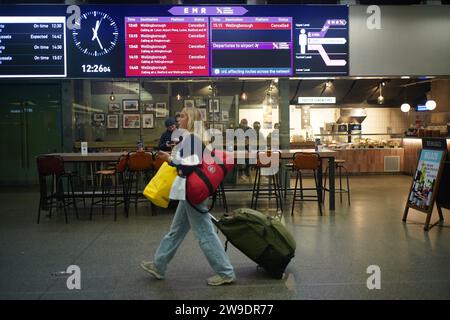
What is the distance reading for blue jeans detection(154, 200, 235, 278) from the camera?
147 inches

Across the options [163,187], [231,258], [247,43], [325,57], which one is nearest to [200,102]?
[247,43]

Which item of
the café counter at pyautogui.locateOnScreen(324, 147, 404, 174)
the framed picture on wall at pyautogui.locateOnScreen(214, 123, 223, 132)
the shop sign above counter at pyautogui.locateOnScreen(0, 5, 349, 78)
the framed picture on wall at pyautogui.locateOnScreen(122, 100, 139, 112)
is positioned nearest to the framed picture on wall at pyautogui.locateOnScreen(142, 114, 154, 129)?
the framed picture on wall at pyautogui.locateOnScreen(122, 100, 139, 112)

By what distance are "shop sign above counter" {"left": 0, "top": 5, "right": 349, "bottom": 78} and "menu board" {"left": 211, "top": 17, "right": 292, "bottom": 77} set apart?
0.02 meters

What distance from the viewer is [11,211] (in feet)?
24.5

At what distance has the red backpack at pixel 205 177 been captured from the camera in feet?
11.8

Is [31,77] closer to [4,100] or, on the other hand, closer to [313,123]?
[4,100]

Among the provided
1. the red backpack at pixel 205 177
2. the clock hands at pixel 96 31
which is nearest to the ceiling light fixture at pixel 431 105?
the clock hands at pixel 96 31

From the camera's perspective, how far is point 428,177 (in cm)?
591

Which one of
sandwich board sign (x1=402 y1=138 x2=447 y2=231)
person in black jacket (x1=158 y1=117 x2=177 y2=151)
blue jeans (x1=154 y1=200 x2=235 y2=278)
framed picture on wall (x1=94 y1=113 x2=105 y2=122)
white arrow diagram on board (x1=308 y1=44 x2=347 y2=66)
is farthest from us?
framed picture on wall (x1=94 y1=113 x2=105 y2=122)

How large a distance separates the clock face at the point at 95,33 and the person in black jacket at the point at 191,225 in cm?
508

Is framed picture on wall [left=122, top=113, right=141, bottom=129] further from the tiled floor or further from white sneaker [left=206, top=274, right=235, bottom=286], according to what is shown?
white sneaker [left=206, top=274, right=235, bottom=286]

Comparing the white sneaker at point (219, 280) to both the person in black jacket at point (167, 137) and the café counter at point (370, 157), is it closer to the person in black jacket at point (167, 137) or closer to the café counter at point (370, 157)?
the person in black jacket at point (167, 137)
